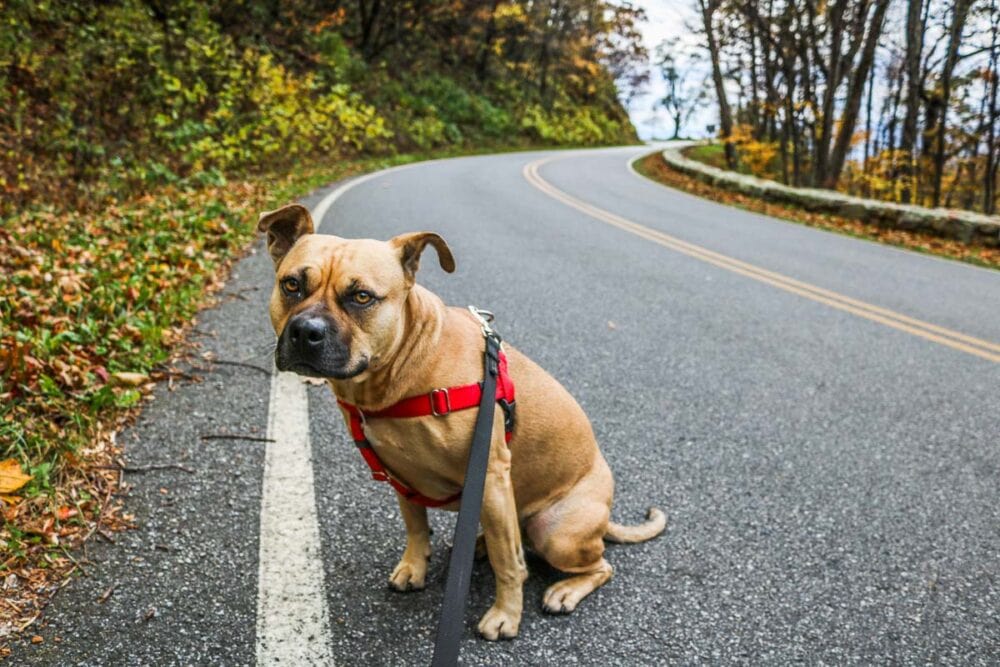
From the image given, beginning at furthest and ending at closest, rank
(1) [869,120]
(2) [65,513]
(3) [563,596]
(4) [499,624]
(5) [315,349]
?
(1) [869,120] → (2) [65,513] → (3) [563,596] → (4) [499,624] → (5) [315,349]

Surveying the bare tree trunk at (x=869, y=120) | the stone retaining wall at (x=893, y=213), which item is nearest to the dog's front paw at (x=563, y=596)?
the stone retaining wall at (x=893, y=213)

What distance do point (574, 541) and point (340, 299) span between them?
1.23 m

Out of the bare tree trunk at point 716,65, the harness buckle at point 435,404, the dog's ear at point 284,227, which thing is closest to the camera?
the harness buckle at point 435,404

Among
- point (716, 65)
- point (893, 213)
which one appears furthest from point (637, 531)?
point (716, 65)

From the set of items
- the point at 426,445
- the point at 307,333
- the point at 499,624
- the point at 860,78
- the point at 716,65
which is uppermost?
the point at 716,65

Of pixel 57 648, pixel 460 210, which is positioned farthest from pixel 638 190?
pixel 57 648

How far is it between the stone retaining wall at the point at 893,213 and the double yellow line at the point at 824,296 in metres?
4.74

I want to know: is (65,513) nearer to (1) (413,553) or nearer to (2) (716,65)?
(1) (413,553)

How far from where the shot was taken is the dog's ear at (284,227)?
2.53 metres

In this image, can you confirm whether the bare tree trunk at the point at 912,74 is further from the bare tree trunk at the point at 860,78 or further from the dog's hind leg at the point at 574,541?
the dog's hind leg at the point at 574,541

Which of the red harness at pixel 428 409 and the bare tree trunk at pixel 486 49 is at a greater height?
the bare tree trunk at pixel 486 49

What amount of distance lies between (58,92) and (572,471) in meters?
12.1

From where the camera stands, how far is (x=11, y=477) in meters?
2.88

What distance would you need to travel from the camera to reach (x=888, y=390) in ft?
15.3
